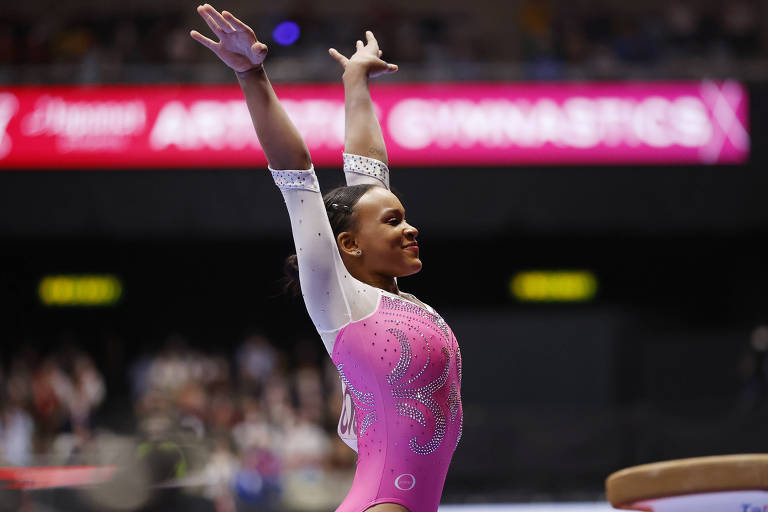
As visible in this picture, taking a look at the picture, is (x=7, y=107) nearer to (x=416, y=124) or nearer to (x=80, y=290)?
(x=80, y=290)

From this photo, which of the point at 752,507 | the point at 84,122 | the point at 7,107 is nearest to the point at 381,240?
the point at 752,507

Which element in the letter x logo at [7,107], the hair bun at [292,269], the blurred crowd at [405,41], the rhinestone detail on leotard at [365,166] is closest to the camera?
the hair bun at [292,269]

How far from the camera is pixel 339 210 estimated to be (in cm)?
228

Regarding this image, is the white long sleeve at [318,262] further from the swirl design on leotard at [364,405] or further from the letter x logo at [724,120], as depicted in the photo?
the letter x logo at [724,120]

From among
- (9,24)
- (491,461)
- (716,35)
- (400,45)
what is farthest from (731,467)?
(9,24)

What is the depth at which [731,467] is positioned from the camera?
6.85 ft

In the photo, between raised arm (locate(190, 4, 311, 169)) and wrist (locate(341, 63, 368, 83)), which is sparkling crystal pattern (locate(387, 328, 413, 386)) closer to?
raised arm (locate(190, 4, 311, 169))

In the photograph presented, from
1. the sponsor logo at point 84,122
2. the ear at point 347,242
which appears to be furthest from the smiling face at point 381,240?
the sponsor logo at point 84,122

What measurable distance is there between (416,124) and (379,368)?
25.8 ft

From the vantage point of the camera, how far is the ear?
2242mm

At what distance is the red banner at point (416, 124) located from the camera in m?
9.59

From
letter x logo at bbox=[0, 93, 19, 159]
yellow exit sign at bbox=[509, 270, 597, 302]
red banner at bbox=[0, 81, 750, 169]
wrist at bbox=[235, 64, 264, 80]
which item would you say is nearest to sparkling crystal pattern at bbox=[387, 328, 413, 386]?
wrist at bbox=[235, 64, 264, 80]

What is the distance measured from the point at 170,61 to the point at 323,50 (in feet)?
5.42

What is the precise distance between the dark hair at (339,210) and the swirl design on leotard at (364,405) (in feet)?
0.90
